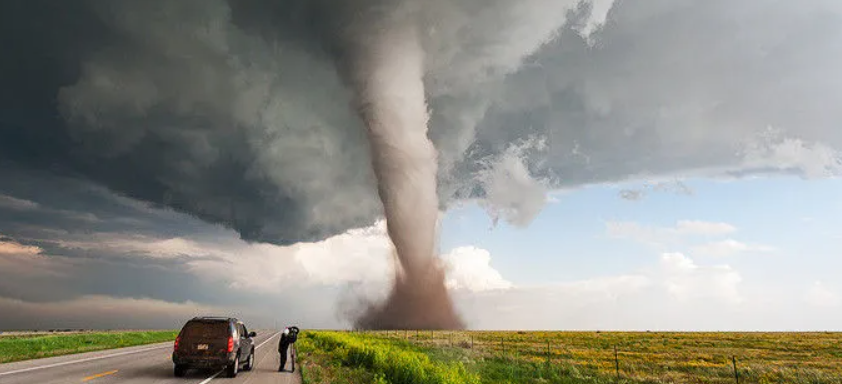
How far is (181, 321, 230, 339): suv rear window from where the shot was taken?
16859 mm

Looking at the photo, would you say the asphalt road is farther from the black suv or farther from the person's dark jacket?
the person's dark jacket

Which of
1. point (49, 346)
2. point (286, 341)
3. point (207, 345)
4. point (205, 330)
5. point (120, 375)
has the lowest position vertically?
point (49, 346)

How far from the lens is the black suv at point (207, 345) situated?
1641 cm

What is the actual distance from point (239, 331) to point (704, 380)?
2126 centimetres

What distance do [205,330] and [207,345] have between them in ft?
2.28

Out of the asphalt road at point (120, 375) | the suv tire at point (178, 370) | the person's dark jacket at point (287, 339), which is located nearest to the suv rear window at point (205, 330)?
the suv tire at point (178, 370)

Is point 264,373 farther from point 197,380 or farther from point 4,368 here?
point 4,368

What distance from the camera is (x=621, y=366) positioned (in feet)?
94.8

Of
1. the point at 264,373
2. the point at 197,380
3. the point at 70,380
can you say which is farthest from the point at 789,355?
the point at 70,380

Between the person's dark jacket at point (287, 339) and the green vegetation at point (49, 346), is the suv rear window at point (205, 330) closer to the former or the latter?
the person's dark jacket at point (287, 339)

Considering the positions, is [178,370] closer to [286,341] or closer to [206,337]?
[206,337]

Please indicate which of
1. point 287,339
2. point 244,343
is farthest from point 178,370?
point 287,339

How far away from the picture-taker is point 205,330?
17.1 m

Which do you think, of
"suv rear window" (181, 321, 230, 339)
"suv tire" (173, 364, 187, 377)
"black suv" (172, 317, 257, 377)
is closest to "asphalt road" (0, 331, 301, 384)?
"suv tire" (173, 364, 187, 377)
